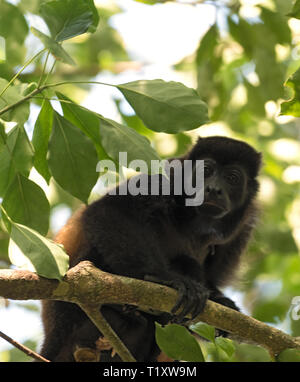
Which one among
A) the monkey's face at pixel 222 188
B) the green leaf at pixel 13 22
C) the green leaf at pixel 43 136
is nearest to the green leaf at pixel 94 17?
the green leaf at pixel 43 136

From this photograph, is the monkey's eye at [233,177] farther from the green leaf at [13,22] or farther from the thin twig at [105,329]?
the thin twig at [105,329]

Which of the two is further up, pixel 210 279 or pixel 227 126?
pixel 227 126

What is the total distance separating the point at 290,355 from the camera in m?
2.91

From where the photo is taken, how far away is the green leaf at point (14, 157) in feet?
8.95

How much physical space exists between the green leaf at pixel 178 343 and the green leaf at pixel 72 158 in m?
0.71

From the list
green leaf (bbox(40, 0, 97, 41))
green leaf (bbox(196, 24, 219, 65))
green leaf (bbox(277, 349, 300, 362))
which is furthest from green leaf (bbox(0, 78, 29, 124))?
green leaf (bbox(196, 24, 219, 65))

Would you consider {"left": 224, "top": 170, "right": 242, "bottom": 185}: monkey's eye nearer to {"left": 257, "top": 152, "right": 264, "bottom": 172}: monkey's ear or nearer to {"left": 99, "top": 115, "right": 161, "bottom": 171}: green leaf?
{"left": 257, "top": 152, "right": 264, "bottom": 172}: monkey's ear

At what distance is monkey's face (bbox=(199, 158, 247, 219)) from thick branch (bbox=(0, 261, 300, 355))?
1140 mm

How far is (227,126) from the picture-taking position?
706cm

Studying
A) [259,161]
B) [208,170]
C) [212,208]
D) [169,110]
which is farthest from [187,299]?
[259,161]

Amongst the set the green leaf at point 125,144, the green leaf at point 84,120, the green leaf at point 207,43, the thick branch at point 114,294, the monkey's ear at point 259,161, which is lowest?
the thick branch at point 114,294

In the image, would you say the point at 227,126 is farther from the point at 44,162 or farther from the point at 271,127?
the point at 44,162
